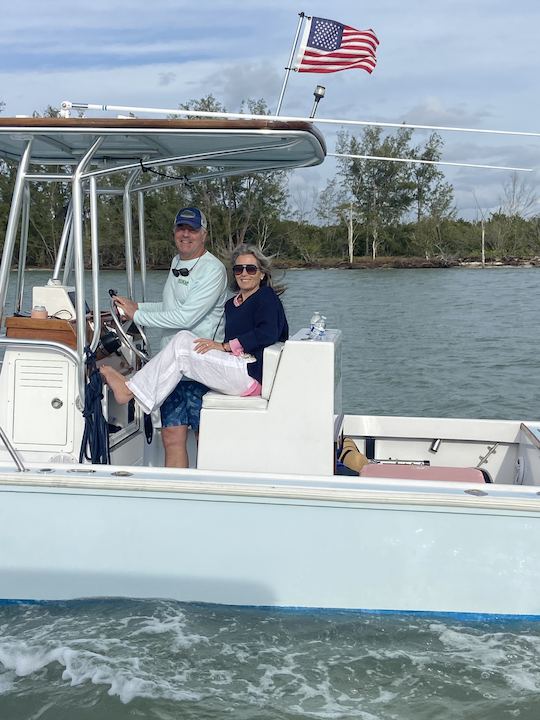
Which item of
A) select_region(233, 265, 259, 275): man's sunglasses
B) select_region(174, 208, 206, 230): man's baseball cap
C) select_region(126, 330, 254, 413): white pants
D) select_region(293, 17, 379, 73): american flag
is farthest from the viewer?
select_region(293, 17, 379, 73): american flag

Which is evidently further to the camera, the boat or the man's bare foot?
the man's bare foot

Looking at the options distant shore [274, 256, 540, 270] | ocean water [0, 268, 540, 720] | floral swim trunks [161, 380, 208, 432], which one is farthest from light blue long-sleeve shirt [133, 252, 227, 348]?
distant shore [274, 256, 540, 270]

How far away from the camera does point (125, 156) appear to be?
5.22 m

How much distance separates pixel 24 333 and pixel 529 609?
271cm

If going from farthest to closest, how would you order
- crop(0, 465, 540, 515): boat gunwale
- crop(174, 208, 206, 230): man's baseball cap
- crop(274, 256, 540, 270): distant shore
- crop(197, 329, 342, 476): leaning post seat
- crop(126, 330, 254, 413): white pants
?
crop(274, 256, 540, 270): distant shore, crop(174, 208, 206, 230): man's baseball cap, crop(126, 330, 254, 413): white pants, crop(197, 329, 342, 476): leaning post seat, crop(0, 465, 540, 515): boat gunwale

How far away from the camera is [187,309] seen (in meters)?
4.60

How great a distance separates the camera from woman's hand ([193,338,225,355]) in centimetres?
445

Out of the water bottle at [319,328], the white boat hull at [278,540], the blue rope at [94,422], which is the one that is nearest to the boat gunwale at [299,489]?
the white boat hull at [278,540]

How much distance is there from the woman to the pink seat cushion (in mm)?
703

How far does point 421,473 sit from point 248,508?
0.96m

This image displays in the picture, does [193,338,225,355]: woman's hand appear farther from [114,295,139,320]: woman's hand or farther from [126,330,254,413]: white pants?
[114,295,139,320]: woman's hand

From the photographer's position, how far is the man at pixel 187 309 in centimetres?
460

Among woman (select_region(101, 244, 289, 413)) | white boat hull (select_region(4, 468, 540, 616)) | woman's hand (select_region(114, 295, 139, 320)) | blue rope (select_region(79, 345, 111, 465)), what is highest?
woman's hand (select_region(114, 295, 139, 320))

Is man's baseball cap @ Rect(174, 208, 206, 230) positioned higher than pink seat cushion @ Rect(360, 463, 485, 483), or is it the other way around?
man's baseball cap @ Rect(174, 208, 206, 230)
